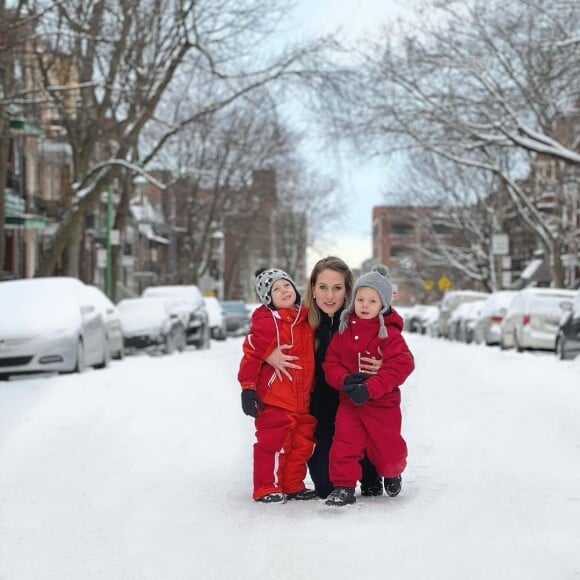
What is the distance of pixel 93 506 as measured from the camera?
6.93 m

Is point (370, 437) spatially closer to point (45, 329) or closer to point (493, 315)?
point (45, 329)

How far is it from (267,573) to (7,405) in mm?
9170

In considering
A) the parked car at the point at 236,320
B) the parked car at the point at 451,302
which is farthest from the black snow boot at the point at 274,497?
the parked car at the point at 236,320

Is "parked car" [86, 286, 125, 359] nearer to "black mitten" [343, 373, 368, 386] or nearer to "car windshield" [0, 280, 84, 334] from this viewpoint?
"car windshield" [0, 280, 84, 334]

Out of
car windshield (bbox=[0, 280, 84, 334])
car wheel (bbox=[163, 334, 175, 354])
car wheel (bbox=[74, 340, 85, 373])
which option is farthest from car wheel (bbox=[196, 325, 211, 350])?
car wheel (bbox=[74, 340, 85, 373])

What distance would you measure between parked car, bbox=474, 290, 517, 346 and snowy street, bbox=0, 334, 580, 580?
1910 centimetres

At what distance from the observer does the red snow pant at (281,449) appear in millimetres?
6859

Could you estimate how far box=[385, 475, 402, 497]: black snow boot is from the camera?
6.98m

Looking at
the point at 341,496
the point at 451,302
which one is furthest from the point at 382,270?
the point at 451,302

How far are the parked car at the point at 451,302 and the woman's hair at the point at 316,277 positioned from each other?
38039 millimetres

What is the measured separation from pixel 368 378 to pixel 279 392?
0.51 meters

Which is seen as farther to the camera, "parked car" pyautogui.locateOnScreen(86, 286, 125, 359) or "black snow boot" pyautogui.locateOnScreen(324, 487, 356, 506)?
"parked car" pyautogui.locateOnScreen(86, 286, 125, 359)

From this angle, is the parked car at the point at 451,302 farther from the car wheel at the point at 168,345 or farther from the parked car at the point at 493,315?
the car wheel at the point at 168,345

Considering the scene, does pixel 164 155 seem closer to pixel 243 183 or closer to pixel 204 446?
pixel 243 183
